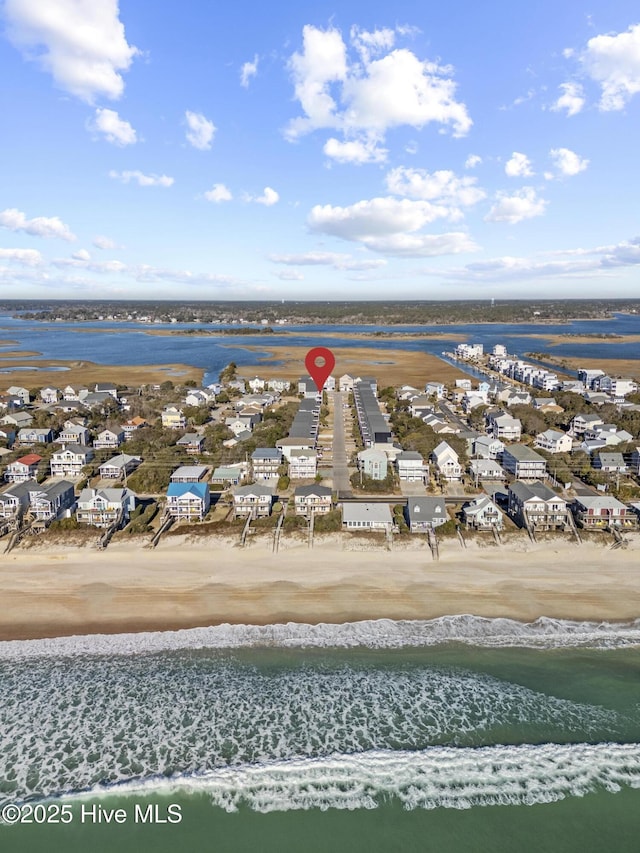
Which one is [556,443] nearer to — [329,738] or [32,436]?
[329,738]

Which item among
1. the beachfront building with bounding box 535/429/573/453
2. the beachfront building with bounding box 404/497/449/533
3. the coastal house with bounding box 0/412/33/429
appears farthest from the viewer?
the coastal house with bounding box 0/412/33/429

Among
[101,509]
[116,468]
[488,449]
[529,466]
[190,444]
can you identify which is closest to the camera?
[101,509]

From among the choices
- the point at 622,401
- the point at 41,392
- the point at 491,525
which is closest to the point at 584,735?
the point at 491,525

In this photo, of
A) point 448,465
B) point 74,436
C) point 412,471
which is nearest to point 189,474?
point 412,471

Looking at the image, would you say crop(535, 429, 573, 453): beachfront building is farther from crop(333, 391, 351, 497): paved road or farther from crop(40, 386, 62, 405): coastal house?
crop(40, 386, 62, 405): coastal house

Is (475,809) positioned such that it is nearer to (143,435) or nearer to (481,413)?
(143,435)

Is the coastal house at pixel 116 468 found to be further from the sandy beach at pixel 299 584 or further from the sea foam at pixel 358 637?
the sea foam at pixel 358 637

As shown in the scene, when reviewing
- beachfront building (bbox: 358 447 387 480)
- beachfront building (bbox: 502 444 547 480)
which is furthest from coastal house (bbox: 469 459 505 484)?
beachfront building (bbox: 358 447 387 480)
